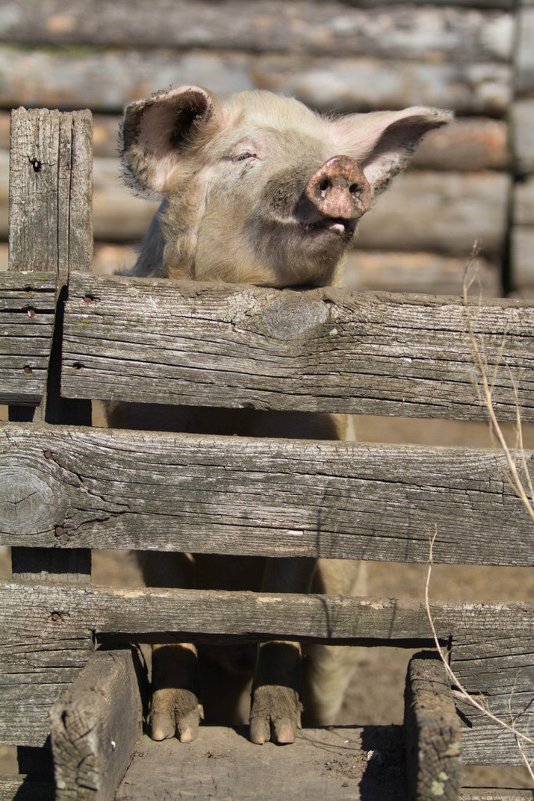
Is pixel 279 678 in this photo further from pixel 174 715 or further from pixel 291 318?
pixel 291 318

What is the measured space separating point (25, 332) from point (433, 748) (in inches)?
60.5

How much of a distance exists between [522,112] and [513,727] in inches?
248

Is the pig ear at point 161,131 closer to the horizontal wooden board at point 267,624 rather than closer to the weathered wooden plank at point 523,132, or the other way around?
the horizontal wooden board at point 267,624

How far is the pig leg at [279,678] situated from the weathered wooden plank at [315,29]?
5.50 metres

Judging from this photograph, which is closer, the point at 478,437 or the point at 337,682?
the point at 337,682

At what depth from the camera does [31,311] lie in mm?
2879

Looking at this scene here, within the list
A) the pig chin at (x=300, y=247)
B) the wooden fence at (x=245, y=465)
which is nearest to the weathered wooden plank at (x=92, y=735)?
the wooden fence at (x=245, y=465)

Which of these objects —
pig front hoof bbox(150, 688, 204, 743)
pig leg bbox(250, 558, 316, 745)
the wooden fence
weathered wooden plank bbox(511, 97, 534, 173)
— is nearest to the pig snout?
the wooden fence

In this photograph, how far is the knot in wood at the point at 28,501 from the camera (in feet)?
9.38

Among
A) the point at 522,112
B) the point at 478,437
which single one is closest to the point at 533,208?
the point at 522,112

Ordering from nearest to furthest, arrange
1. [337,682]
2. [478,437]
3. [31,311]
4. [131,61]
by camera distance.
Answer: [31,311]
[337,682]
[131,61]
[478,437]

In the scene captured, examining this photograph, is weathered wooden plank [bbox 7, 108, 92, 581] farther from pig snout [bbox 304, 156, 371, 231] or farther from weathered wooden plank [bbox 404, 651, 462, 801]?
weathered wooden plank [bbox 404, 651, 462, 801]

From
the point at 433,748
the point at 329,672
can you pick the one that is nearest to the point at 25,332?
the point at 433,748

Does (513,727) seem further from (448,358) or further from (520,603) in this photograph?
(448,358)
